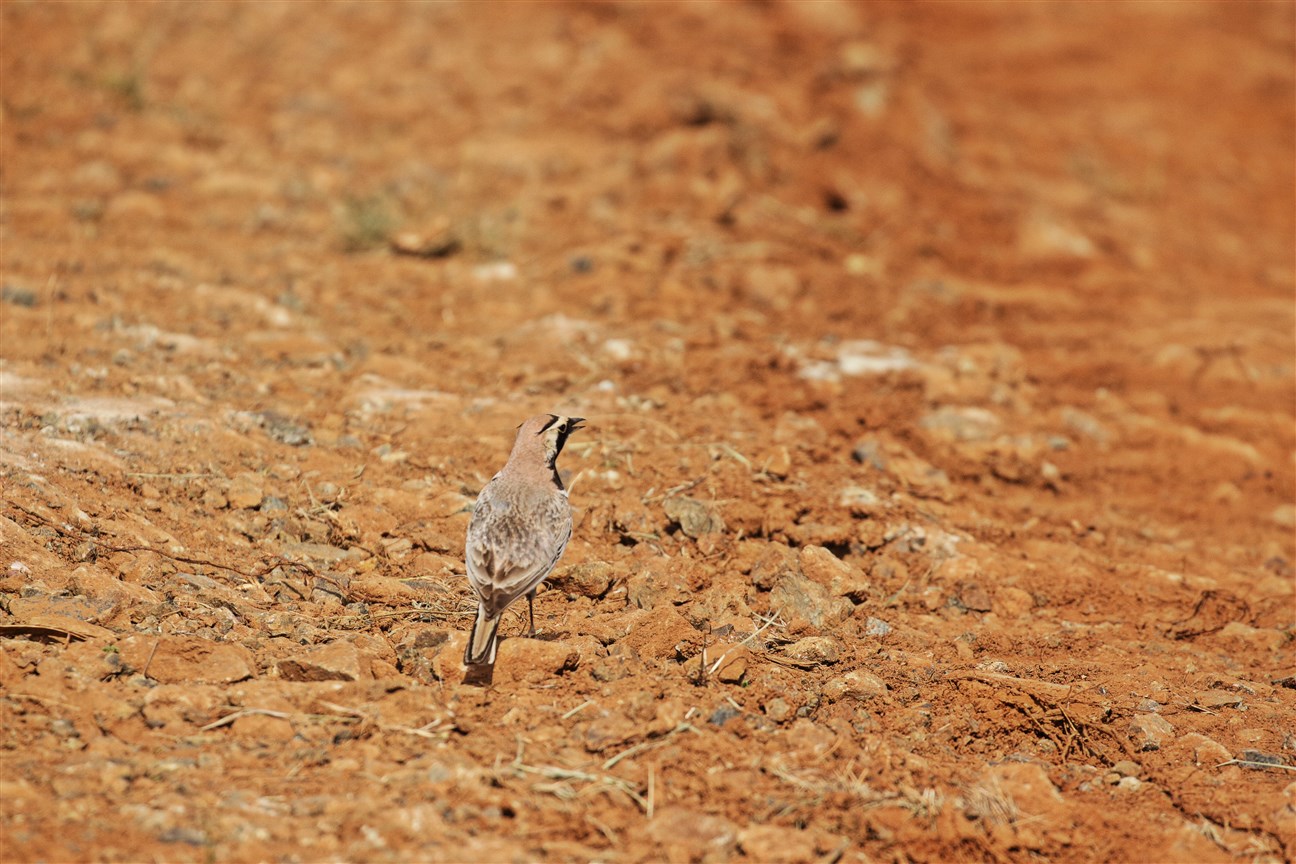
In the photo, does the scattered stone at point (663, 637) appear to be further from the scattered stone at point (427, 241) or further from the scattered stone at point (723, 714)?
the scattered stone at point (427, 241)

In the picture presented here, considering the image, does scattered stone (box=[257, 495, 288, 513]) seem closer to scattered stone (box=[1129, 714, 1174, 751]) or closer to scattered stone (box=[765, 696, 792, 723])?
scattered stone (box=[765, 696, 792, 723])

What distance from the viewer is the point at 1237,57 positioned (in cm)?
1566

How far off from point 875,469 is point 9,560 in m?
4.20

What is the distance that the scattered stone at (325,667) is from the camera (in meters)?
4.33

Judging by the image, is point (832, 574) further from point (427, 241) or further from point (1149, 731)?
point (427, 241)

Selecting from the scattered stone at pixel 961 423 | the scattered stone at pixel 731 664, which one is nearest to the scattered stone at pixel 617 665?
the scattered stone at pixel 731 664

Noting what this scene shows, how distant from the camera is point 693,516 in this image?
18.7ft

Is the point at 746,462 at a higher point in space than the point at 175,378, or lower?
lower

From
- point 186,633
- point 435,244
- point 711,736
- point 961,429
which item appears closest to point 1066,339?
point 961,429

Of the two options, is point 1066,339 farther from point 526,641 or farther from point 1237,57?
point 1237,57

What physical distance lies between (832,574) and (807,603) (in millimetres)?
265

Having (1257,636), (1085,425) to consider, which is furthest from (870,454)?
(1257,636)

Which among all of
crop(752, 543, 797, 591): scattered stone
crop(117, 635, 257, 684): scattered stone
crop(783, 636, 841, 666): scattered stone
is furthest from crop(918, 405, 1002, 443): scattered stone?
crop(117, 635, 257, 684): scattered stone

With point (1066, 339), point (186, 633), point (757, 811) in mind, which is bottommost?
point (1066, 339)
